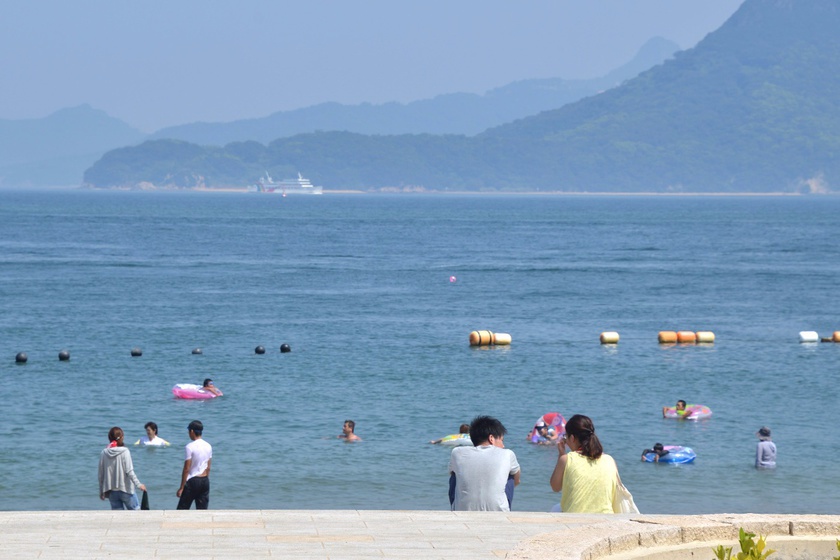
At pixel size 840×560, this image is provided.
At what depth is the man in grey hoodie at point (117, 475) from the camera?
17.9 meters

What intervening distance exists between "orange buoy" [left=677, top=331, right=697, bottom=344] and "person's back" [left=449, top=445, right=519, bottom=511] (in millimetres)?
42464

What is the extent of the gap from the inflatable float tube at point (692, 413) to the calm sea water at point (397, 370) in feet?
1.30

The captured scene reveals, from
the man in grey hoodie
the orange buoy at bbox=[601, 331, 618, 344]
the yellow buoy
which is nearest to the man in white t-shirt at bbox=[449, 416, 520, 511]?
the man in grey hoodie

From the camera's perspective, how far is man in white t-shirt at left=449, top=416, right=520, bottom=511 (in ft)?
43.6

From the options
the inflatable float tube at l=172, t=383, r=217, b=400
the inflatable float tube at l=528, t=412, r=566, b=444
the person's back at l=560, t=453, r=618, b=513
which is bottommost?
the inflatable float tube at l=528, t=412, r=566, b=444

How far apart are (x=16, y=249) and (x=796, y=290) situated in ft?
234

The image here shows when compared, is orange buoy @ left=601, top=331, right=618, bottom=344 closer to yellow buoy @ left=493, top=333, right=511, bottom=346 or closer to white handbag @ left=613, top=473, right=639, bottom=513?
yellow buoy @ left=493, top=333, right=511, bottom=346

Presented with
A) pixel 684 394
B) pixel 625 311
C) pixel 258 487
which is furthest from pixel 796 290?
pixel 258 487

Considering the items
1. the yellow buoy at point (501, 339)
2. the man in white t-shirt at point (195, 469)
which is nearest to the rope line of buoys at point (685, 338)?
the yellow buoy at point (501, 339)

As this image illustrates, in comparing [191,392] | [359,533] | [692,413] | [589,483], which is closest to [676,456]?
[692,413]

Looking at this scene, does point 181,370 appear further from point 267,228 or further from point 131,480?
point 267,228

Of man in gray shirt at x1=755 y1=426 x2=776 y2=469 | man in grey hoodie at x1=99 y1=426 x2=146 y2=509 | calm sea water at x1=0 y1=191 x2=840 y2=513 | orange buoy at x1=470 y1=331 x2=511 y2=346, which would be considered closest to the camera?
man in grey hoodie at x1=99 y1=426 x2=146 y2=509

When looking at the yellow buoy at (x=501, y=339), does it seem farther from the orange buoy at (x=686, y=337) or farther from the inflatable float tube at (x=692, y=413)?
the inflatable float tube at (x=692, y=413)

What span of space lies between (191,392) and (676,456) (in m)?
16.1
